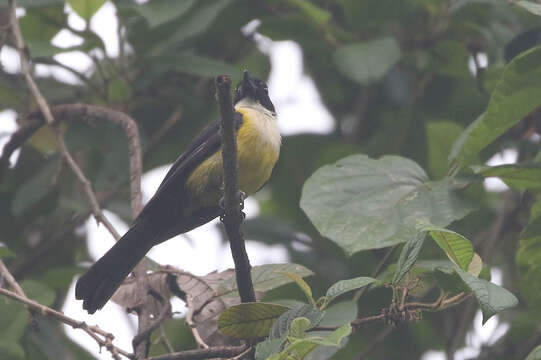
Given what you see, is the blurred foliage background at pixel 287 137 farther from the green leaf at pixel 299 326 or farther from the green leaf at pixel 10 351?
the green leaf at pixel 299 326

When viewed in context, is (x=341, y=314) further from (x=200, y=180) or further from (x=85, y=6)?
Result: (x=85, y=6)

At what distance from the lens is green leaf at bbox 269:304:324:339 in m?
2.09

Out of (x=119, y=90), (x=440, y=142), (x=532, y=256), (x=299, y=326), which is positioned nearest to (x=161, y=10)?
(x=119, y=90)

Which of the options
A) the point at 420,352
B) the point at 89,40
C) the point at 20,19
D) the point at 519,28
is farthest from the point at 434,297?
the point at 20,19

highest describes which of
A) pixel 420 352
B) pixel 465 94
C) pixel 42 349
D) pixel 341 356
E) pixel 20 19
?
pixel 20 19

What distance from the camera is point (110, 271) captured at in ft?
10.9

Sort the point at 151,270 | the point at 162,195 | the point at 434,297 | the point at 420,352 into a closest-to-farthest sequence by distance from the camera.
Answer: the point at 151,270 → the point at 162,195 → the point at 434,297 → the point at 420,352

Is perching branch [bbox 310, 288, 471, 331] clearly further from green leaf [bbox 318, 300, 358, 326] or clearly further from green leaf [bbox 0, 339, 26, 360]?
green leaf [bbox 0, 339, 26, 360]

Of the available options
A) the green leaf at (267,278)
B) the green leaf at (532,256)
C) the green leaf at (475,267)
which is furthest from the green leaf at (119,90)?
the green leaf at (475,267)

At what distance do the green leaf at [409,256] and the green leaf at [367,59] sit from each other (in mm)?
1879

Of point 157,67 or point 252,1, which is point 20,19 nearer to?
point 157,67

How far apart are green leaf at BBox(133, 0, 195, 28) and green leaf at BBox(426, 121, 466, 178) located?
1337 millimetres

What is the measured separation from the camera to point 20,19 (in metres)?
4.42

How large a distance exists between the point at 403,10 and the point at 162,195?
1.65 meters
